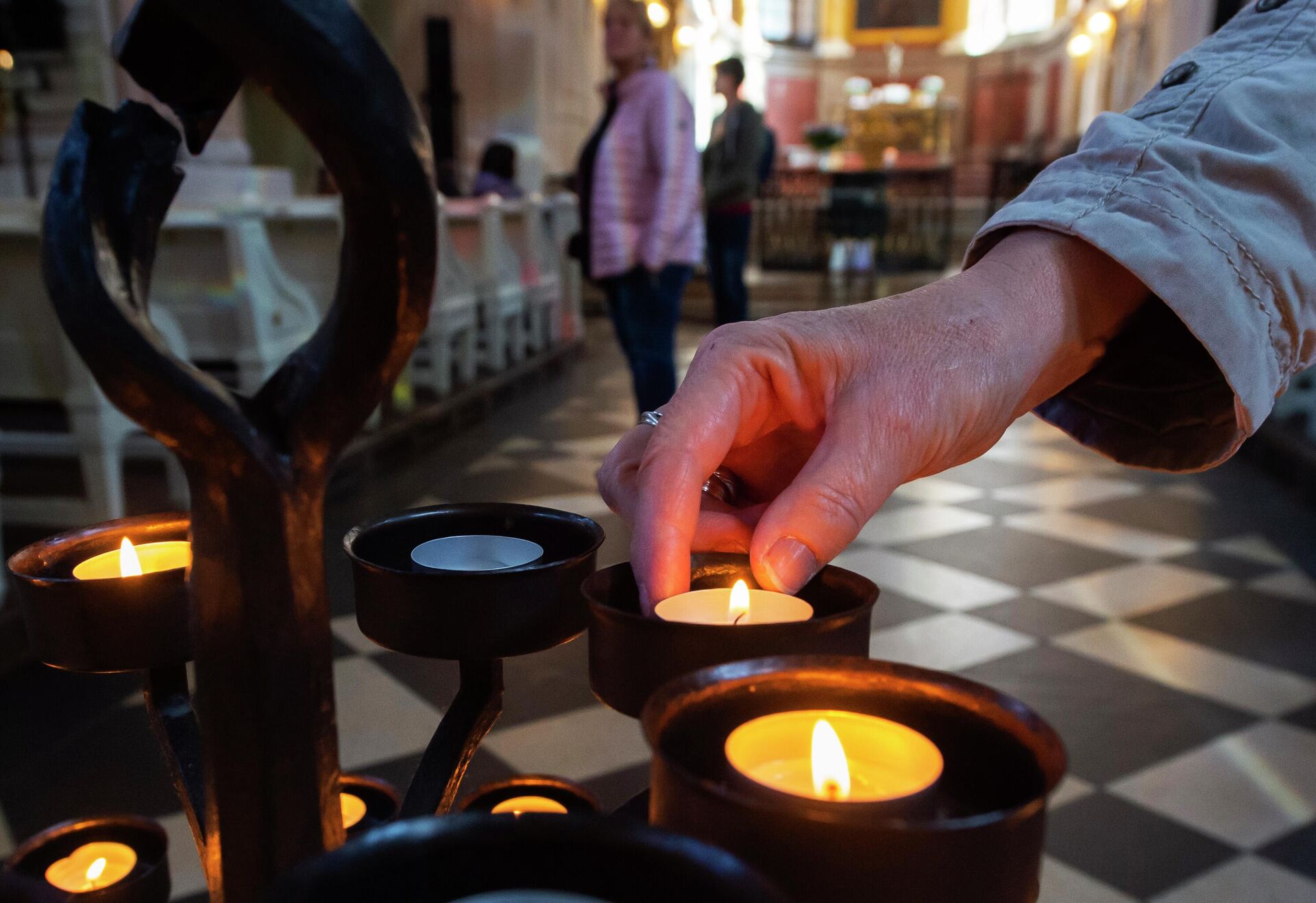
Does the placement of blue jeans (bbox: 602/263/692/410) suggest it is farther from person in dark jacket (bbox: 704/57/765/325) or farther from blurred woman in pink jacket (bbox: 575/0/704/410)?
person in dark jacket (bbox: 704/57/765/325)

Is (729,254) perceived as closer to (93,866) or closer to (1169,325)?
(1169,325)

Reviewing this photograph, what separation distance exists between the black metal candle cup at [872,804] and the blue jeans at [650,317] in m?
2.73

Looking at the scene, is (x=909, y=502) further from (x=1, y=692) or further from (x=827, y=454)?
(x=827, y=454)

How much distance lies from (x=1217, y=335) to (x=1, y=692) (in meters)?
2.03

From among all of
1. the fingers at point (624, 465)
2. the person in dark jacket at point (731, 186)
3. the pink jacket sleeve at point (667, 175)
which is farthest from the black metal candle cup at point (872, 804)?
the person in dark jacket at point (731, 186)

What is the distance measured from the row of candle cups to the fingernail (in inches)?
0.5

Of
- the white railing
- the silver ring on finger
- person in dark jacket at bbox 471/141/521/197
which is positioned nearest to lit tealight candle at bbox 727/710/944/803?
the silver ring on finger

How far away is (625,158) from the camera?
2.96m

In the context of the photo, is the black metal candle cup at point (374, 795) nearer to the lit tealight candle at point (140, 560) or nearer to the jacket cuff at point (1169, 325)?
the lit tealight candle at point (140, 560)

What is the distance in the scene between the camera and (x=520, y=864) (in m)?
0.26

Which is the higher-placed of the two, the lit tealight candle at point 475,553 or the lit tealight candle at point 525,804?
the lit tealight candle at point 475,553

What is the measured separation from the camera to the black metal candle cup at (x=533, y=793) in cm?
80

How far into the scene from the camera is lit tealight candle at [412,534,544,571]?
491 millimetres

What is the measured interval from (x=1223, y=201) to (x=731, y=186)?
157 inches
